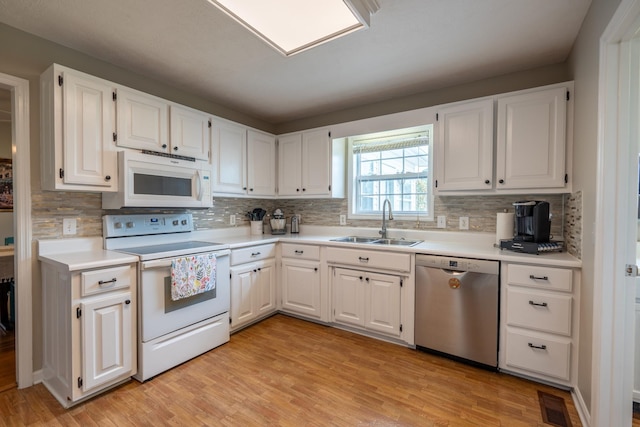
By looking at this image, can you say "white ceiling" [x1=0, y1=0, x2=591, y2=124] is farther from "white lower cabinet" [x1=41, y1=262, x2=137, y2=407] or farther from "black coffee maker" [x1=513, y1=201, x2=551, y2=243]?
"white lower cabinet" [x1=41, y1=262, x2=137, y2=407]

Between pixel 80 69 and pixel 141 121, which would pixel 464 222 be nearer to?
pixel 141 121

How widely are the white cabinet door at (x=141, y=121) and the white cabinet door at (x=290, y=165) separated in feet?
4.64

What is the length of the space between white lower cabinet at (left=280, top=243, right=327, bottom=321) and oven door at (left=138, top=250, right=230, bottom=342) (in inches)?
34.3

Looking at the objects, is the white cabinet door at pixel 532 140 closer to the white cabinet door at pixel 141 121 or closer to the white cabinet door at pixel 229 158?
the white cabinet door at pixel 229 158

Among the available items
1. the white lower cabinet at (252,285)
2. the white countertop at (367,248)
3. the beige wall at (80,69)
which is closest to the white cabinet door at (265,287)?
the white lower cabinet at (252,285)

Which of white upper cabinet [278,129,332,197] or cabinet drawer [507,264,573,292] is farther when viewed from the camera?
white upper cabinet [278,129,332,197]

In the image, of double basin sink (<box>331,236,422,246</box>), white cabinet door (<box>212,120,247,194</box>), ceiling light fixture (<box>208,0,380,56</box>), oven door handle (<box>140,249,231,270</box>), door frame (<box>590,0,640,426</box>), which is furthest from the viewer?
white cabinet door (<box>212,120,247,194</box>)

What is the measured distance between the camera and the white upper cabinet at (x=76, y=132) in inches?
73.4

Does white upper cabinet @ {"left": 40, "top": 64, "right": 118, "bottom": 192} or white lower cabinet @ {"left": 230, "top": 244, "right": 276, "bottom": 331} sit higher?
white upper cabinet @ {"left": 40, "top": 64, "right": 118, "bottom": 192}

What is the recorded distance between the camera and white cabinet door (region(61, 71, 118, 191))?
189cm

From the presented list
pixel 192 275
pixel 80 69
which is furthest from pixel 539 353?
pixel 80 69

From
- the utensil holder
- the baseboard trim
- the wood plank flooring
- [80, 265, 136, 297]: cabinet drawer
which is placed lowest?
the wood plank flooring

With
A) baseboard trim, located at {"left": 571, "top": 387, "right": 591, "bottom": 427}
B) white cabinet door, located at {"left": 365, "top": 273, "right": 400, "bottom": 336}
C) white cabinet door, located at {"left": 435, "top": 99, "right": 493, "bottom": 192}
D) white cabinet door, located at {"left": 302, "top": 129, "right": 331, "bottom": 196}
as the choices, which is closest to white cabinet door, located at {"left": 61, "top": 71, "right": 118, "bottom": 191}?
white cabinet door, located at {"left": 302, "top": 129, "right": 331, "bottom": 196}

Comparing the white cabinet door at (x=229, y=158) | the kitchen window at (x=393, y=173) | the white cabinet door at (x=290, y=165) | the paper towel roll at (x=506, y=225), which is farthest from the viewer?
the white cabinet door at (x=290, y=165)
